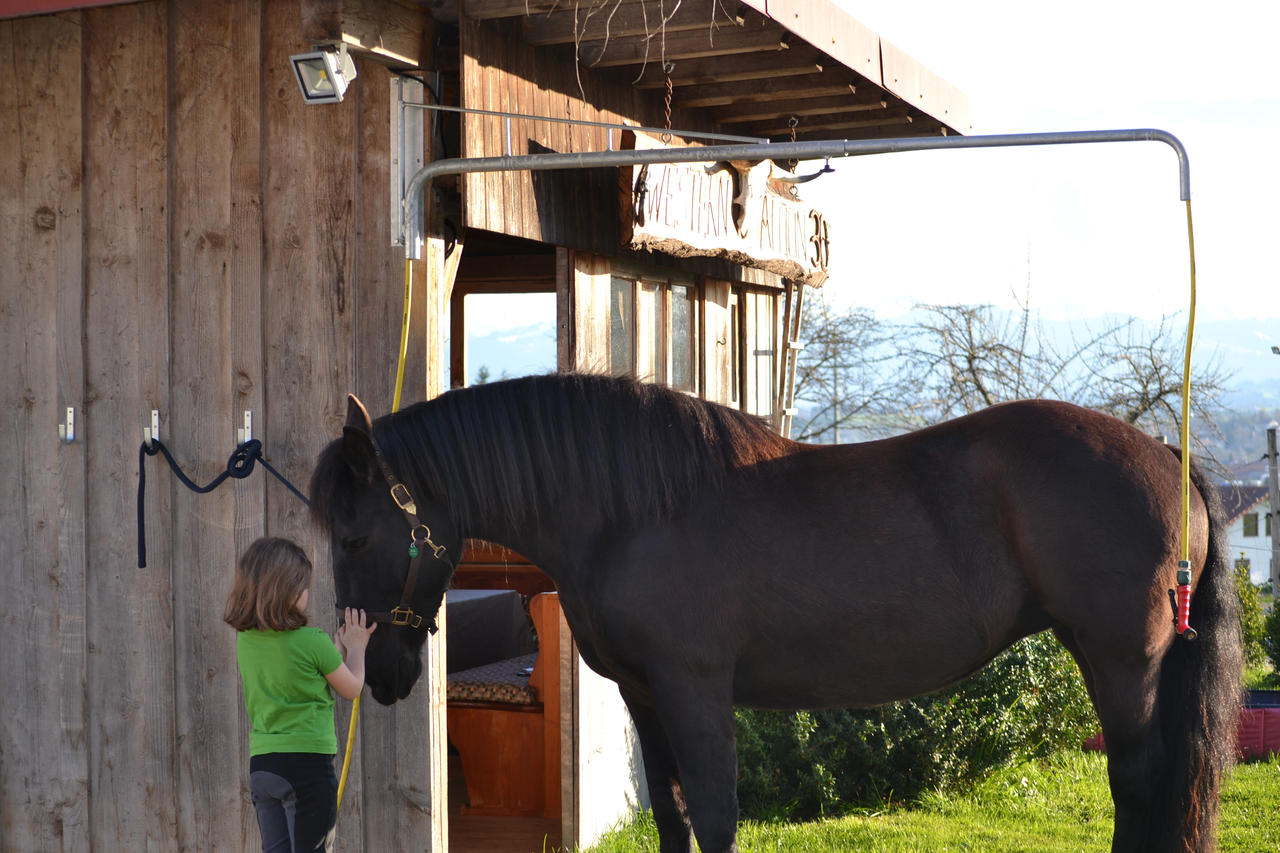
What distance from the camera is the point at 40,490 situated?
4.03 metres

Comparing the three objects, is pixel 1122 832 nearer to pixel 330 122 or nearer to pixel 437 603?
pixel 437 603

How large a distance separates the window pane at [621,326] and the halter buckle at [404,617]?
6.48 feet

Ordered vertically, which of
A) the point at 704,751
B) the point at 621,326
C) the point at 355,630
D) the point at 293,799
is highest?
the point at 621,326

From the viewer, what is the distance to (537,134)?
407 centimetres

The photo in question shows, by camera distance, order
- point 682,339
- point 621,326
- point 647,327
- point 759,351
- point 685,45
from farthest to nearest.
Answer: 1. point 759,351
2. point 682,339
3. point 647,327
4. point 621,326
5. point 685,45

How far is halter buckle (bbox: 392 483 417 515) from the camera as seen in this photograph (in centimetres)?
277

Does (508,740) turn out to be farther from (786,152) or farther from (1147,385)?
(1147,385)

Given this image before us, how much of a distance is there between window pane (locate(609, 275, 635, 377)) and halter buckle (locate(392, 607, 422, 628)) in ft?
6.48

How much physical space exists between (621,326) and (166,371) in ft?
6.02

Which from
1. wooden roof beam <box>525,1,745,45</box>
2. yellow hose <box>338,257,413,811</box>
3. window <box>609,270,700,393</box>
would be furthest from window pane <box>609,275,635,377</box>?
yellow hose <box>338,257,413,811</box>

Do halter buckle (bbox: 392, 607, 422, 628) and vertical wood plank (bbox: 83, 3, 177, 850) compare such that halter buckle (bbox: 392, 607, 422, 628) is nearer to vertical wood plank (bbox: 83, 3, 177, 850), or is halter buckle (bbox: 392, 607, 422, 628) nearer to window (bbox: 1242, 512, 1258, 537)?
vertical wood plank (bbox: 83, 3, 177, 850)

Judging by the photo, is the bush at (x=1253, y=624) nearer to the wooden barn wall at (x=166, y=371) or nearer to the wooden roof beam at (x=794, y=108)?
the wooden roof beam at (x=794, y=108)

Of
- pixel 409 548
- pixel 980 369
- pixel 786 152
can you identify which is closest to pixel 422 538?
pixel 409 548

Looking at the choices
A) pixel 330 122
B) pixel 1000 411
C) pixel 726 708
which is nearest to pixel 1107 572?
pixel 1000 411
